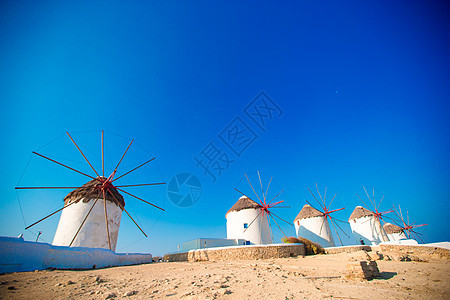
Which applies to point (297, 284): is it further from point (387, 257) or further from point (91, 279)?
point (387, 257)

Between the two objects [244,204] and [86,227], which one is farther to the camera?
[244,204]

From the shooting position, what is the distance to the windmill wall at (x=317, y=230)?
24.5 m

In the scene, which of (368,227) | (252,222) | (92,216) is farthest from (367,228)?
(92,216)

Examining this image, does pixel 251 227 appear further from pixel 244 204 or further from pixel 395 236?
pixel 395 236

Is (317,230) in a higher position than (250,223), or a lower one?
lower

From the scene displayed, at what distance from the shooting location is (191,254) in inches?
518

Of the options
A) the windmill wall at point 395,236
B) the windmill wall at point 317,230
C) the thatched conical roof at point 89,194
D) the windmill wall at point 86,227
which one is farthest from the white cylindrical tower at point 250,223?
the windmill wall at point 395,236

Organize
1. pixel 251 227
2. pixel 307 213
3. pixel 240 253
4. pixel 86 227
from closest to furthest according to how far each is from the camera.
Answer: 1. pixel 86 227
2. pixel 240 253
3. pixel 251 227
4. pixel 307 213

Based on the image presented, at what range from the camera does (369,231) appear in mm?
27938

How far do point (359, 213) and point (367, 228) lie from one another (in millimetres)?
2455

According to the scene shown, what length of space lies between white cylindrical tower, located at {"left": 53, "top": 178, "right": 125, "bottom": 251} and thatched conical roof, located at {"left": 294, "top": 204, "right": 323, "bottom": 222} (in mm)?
23915

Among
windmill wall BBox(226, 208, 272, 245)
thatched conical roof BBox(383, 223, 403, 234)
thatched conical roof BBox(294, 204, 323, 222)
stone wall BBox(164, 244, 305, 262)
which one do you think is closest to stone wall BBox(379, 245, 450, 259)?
stone wall BBox(164, 244, 305, 262)

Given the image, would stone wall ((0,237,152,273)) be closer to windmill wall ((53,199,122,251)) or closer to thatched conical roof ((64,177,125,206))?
windmill wall ((53,199,122,251))

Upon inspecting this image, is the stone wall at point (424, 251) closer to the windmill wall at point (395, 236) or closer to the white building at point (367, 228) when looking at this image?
the white building at point (367, 228)
